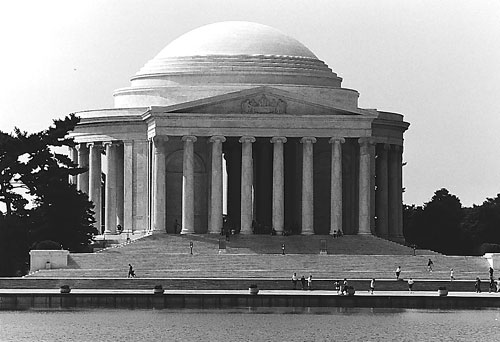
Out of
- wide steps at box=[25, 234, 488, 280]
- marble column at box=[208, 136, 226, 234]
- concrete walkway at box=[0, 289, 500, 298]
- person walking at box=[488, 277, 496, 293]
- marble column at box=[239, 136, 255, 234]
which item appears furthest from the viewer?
marble column at box=[239, 136, 255, 234]

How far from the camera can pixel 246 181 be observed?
197 metres

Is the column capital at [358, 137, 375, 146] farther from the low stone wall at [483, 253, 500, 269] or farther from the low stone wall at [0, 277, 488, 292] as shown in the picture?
the low stone wall at [0, 277, 488, 292]

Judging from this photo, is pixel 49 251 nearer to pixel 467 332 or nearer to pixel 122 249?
pixel 122 249

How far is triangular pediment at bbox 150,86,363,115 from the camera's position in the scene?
19688cm

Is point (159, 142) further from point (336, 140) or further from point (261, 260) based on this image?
point (261, 260)

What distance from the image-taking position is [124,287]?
171125 millimetres

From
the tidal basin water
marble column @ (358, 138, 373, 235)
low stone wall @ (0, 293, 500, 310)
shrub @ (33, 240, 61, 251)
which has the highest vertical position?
marble column @ (358, 138, 373, 235)

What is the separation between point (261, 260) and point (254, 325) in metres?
36.6

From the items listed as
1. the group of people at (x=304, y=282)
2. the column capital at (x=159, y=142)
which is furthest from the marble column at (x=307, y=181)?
the group of people at (x=304, y=282)

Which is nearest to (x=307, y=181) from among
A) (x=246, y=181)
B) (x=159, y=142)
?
(x=246, y=181)

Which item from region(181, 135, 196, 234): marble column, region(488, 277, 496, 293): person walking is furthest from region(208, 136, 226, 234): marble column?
region(488, 277, 496, 293): person walking

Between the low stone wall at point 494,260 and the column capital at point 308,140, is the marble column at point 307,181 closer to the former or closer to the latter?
the column capital at point 308,140

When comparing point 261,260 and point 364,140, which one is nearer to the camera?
point 261,260

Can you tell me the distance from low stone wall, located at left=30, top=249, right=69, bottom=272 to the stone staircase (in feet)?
2.46
